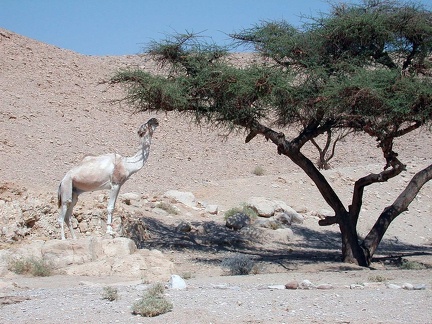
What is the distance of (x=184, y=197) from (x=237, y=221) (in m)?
3.36

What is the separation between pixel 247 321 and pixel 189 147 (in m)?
30.5

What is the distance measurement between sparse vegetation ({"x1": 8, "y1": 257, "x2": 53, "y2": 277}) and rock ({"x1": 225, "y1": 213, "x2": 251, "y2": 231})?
8.57m

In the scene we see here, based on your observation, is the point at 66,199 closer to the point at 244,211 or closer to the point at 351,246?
the point at 351,246

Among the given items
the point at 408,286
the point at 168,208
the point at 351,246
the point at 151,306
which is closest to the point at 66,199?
the point at 351,246

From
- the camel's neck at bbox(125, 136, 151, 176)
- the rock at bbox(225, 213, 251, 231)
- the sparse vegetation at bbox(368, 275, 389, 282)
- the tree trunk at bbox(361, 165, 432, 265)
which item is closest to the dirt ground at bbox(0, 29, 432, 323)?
the sparse vegetation at bbox(368, 275, 389, 282)

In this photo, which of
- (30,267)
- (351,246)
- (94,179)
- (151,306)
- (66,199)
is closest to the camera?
(151,306)

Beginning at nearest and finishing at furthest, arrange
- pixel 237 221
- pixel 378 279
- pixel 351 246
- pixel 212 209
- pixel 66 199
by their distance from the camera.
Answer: pixel 378 279 → pixel 66 199 → pixel 351 246 → pixel 237 221 → pixel 212 209

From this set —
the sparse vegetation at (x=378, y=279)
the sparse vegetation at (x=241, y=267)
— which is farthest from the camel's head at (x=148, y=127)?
the sparse vegetation at (x=378, y=279)

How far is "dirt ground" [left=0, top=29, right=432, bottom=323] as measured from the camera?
9234 millimetres

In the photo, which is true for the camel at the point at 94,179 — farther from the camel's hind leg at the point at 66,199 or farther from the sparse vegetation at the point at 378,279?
the sparse vegetation at the point at 378,279

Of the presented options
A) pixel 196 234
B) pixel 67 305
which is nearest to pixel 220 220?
pixel 196 234

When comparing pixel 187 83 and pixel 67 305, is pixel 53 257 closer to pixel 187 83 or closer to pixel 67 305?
pixel 67 305

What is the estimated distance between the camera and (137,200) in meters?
22.7

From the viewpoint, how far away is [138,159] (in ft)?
52.7
